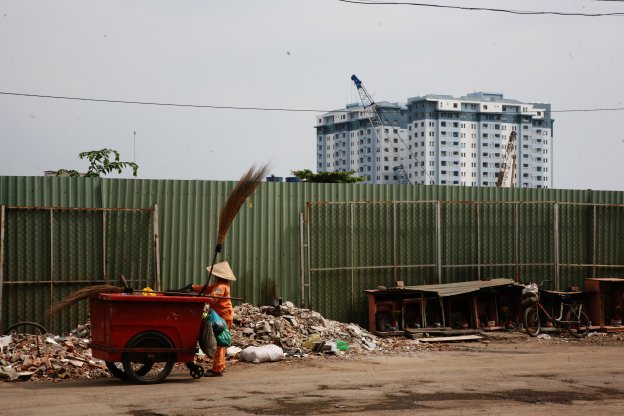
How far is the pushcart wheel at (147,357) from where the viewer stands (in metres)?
12.0

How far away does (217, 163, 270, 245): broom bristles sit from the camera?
13086 mm

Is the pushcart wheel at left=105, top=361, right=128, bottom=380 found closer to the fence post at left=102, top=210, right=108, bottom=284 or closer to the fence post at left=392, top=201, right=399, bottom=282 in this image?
the fence post at left=102, top=210, right=108, bottom=284

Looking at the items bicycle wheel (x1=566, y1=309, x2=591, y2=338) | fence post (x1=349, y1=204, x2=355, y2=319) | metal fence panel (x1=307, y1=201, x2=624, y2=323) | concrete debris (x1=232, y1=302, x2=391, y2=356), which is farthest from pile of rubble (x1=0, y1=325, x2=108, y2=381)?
bicycle wheel (x1=566, y1=309, x2=591, y2=338)

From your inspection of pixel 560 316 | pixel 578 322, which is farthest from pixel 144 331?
pixel 578 322

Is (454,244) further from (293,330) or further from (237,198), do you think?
(237,198)

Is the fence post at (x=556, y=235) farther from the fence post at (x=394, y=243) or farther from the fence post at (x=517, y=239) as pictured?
the fence post at (x=394, y=243)

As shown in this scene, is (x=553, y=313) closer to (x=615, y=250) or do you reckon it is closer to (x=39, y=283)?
(x=615, y=250)

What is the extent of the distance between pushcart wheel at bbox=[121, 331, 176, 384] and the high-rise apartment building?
515 ft

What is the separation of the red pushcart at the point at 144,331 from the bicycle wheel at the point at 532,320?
871 centimetres

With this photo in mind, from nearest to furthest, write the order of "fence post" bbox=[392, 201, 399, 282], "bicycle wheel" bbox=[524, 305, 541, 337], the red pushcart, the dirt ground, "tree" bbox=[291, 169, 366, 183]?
1. the dirt ground
2. the red pushcart
3. "bicycle wheel" bbox=[524, 305, 541, 337]
4. "fence post" bbox=[392, 201, 399, 282]
5. "tree" bbox=[291, 169, 366, 183]

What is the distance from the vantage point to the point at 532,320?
753 inches

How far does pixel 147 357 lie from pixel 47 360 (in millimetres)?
2042

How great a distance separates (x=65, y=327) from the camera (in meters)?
16.8

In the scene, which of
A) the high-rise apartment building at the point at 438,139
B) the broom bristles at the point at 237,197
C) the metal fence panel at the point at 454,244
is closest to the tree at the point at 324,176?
the metal fence panel at the point at 454,244
